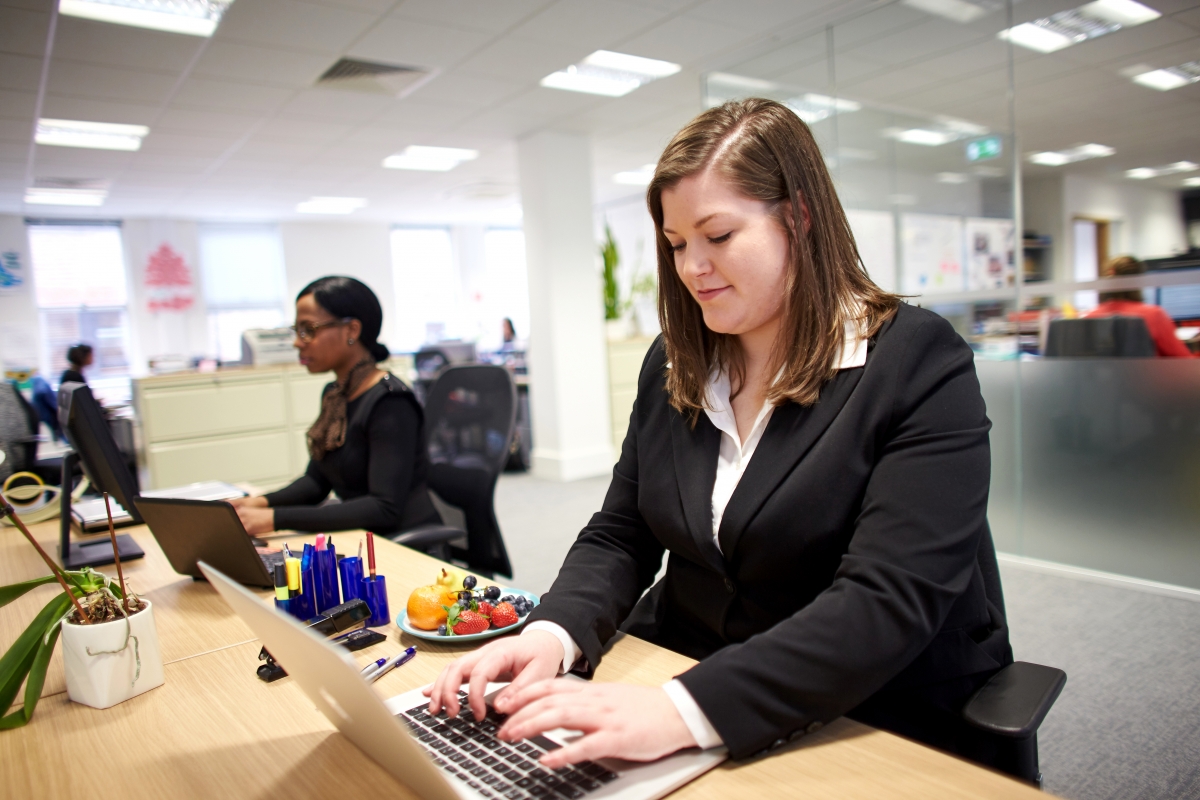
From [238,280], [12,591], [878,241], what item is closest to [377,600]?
[12,591]

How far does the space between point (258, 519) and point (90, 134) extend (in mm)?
5346

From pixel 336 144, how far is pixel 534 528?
12.4ft

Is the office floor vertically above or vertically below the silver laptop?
below

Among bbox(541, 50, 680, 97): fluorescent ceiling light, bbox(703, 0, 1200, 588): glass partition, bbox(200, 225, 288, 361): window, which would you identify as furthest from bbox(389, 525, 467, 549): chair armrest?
bbox(200, 225, 288, 361): window

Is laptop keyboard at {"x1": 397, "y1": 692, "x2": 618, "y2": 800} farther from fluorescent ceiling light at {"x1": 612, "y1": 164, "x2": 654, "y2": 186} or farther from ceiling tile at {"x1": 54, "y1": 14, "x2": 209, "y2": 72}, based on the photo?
fluorescent ceiling light at {"x1": 612, "y1": 164, "x2": 654, "y2": 186}

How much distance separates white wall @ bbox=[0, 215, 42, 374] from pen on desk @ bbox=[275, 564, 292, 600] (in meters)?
9.85

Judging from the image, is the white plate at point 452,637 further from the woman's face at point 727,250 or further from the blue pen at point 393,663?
the woman's face at point 727,250

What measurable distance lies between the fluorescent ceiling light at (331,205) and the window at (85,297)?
2.45m

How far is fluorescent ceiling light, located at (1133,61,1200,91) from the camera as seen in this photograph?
2795mm

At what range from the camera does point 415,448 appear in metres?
2.12

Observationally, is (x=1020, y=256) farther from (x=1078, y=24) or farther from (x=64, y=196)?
(x=64, y=196)

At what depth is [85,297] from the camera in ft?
30.9

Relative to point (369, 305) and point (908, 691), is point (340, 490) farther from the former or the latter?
point (908, 691)

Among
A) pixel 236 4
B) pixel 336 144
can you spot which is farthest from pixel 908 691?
pixel 336 144
